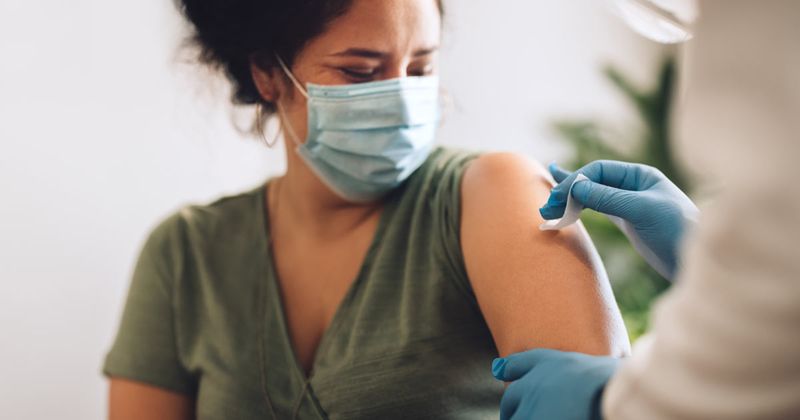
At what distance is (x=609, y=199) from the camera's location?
3.18 feet

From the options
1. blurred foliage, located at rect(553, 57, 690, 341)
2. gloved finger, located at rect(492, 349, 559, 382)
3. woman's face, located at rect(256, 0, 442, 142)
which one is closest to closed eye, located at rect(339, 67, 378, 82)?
woman's face, located at rect(256, 0, 442, 142)

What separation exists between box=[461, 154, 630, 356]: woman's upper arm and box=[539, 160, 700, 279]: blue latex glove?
2.2 inches

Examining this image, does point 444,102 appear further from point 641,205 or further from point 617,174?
point 641,205

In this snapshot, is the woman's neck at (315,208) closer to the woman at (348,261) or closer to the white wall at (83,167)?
the woman at (348,261)

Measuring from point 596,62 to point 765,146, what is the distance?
92.8 inches

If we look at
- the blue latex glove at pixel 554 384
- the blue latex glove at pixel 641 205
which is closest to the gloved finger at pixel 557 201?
the blue latex glove at pixel 641 205

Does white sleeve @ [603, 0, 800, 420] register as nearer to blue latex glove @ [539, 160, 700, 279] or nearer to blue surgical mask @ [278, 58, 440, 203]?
blue latex glove @ [539, 160, 700, 279]

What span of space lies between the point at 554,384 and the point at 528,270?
255mm

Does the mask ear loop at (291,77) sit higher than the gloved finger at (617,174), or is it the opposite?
the mask ear loop at (291,77)

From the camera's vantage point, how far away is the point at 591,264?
38.5 inches

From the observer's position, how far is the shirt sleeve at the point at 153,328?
52.8 inches

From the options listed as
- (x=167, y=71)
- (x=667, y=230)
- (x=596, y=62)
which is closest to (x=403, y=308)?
(x=667, y=230)

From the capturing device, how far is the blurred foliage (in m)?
2.17

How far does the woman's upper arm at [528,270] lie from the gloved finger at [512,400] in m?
0.10
